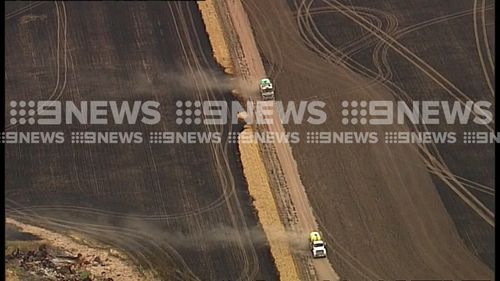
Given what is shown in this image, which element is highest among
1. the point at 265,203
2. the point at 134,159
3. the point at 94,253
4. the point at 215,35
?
the point at 215,35

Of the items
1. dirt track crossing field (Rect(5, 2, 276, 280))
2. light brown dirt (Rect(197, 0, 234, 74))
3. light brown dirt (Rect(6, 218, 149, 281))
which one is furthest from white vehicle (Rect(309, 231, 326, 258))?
light brown dirt (Rect(197, 0, 234, 74))

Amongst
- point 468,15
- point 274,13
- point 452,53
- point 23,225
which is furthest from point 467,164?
point 23,225

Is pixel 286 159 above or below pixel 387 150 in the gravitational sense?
below

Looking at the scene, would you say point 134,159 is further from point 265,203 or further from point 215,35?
point 215,35

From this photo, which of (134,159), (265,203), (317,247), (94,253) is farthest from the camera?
(134,159)

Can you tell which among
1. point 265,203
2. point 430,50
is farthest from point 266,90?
point 430,50

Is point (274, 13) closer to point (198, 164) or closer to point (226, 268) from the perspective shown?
point (198, 164)

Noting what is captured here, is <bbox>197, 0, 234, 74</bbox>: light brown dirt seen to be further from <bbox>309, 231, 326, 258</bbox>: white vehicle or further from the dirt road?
<bbox>309, 231, 326, 258</bbox>: white vehicle
